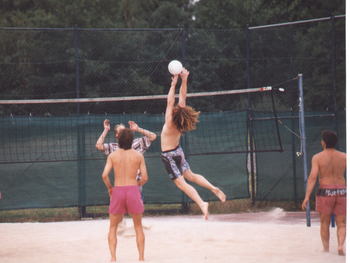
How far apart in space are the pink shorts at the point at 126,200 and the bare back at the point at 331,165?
1.97m

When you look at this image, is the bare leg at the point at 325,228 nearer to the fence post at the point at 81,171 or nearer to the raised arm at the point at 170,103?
the raised arm at the point at 170,103

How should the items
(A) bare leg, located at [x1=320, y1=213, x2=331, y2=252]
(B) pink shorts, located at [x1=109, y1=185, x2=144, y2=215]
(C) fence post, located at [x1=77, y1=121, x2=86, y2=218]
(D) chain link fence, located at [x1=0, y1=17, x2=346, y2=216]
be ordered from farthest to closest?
1. (C) fence post, located at [x1=77, y1=121, x2=86, y2=218]
2. (D) chain link fence, located at [x1=0, y1=17, x2=346, y2=216]
3. (A) bare leg, located at [x1=320, y1=213, x2=331, y2=252]
4. (B) pink shorts, located at [x1=109, y1=185, x2=144, y2=215]

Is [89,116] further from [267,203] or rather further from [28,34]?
[28,34]

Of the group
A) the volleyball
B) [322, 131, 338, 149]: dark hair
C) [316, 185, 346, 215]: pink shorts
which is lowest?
[316, 185, 346, 215]: pink shorts

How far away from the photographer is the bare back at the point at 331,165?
465 centimetres

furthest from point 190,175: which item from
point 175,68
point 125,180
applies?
point 175,68

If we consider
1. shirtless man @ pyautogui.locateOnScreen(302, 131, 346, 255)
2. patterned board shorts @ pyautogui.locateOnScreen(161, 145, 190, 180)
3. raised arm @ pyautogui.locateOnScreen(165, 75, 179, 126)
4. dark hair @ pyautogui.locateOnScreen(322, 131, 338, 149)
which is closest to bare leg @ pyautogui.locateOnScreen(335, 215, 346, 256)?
shirtless man @ pyautogui.locateOnScreen(302, 131, 346, 255)

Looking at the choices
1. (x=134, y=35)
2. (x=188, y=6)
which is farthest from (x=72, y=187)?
(x=188, y=6)

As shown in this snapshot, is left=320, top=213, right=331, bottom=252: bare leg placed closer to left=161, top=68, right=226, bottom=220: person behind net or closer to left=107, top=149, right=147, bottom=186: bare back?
left=161, top=68, right=226, bottom=220: person behind net

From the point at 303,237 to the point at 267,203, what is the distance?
275 cm

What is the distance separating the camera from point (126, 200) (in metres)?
4.45

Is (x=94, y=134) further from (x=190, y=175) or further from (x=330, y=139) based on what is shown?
(x=330, y=139)

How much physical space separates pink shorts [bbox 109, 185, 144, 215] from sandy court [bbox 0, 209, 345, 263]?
82 cm

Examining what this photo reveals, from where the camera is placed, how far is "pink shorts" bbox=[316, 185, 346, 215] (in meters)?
4.65
